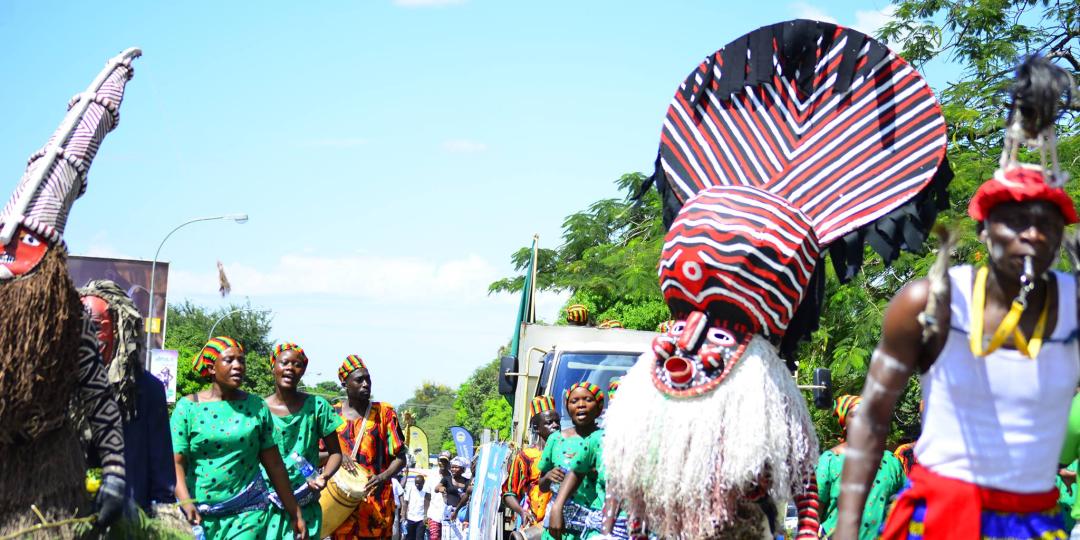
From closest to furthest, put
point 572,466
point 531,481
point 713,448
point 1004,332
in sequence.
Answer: point 1004,332 < point 713,448 < point 572,466 < point 531,481

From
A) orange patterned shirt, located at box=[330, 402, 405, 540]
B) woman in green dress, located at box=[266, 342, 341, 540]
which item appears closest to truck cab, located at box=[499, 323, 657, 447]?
orange patterned shirt, located at box=[330, 402, 405, 540]

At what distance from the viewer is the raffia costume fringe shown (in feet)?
15.0

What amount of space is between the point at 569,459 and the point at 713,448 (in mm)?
3189

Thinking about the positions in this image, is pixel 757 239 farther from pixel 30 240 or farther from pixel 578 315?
pixel 578 315

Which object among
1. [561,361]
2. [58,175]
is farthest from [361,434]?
[58,175]

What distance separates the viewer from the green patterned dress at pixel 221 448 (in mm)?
7824

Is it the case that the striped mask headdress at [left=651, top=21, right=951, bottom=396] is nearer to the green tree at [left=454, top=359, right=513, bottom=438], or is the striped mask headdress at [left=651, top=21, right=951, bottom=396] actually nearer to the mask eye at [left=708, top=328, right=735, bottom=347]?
the mask eye at [left=708, top=328, right=735, bottom=347]

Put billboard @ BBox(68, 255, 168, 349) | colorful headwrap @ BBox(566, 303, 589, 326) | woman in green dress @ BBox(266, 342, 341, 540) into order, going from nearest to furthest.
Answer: woman in green dress @ BBox(266, 342, 341, 540), colorful headwrap @ BBox(566, 303, 589, 326), billboard @ BBox(68, 255, 168, 349)

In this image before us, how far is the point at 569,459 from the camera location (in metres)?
8.38

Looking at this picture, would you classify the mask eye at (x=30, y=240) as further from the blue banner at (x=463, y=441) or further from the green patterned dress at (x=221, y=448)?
the blue banner at (x=463, y=441)

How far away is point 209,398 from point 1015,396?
5532mm

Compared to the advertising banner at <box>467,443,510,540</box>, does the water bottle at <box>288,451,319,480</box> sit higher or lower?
higher

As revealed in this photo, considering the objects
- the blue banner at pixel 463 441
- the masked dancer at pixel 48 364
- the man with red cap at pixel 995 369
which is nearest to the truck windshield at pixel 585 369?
Result: the masked dancer at pixel 48 364

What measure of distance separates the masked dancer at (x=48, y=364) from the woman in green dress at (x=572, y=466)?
3.15 m
